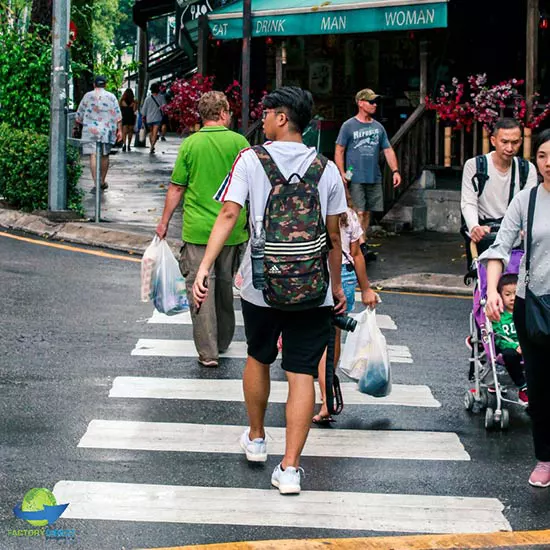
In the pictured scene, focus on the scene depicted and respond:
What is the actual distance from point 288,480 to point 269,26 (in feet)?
41.3

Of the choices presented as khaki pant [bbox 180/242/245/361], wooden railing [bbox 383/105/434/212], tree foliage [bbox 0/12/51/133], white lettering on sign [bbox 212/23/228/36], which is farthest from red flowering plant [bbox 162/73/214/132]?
khaki pant [bbox 180/242/245/361]

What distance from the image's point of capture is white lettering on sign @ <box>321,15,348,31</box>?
17562mm

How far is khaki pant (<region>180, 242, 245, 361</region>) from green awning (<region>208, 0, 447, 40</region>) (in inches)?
306

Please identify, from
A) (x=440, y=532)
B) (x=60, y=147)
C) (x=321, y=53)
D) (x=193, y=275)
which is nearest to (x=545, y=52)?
(x=321, y=53)

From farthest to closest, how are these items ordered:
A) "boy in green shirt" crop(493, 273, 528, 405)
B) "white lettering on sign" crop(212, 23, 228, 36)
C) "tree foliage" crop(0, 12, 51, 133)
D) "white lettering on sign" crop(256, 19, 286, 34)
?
"white lettering on sign" crop(212, 23, 228, 36)
"white lettering on sign" crop(256, 19, 286, 34)
"tree foliage" crop(0, 12, 51, 133)
"boy in green shirt" crop(493, 273, 528, 405)

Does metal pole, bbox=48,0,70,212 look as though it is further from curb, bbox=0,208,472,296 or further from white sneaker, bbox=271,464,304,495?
white sneaker, bbox=271,464,304,495

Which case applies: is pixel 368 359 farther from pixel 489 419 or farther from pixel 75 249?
pixel 75 249

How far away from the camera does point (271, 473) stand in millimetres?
6930

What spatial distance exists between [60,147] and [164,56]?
2395cm

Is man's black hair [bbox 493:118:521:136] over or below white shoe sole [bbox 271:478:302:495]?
over

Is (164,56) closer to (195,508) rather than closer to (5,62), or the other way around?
(5,62)

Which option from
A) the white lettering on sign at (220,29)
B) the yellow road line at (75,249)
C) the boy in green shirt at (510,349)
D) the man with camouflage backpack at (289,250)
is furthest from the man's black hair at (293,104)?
the white lettering on sign at (220,29)

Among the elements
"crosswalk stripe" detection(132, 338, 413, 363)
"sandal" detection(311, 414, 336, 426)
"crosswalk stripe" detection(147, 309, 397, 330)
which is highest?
"crosswalk stripe" detection(147, 309, 397, 330)

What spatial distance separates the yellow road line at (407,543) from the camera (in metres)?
5.76
